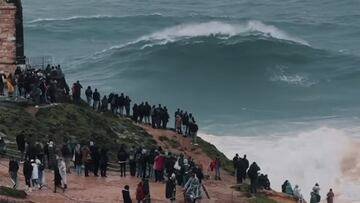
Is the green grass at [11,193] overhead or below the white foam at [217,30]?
below

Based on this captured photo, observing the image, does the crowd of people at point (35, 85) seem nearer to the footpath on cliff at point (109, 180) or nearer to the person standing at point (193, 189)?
the footpath on cliff at point (109, 180)

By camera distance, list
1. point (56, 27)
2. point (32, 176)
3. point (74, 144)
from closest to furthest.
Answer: point (32, 176), point (74, 144), point (56, 27)

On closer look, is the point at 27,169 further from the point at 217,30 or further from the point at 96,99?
the point at 217,30

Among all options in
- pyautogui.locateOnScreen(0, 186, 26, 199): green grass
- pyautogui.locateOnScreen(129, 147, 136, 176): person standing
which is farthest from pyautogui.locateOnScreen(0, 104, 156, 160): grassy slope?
pyautogui.locateOnScreen(0, 186, 26, 199): green grass

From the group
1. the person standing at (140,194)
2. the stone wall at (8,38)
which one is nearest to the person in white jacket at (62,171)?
the person standing at (140,194)

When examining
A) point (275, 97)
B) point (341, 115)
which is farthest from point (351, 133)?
point (275, 97)

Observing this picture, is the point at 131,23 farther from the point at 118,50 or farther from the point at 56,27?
the point at 118,50
